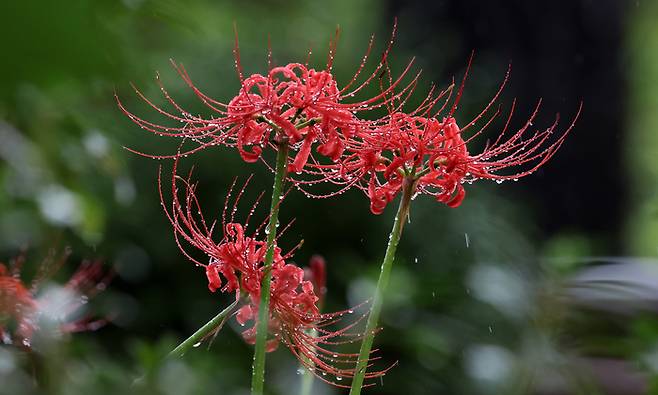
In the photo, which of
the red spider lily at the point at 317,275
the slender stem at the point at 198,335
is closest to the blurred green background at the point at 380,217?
the slender stem at the point at 198,335

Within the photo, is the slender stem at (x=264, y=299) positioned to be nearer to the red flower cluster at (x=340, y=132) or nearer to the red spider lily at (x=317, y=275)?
the red flower cluster at (x=340, y=132)

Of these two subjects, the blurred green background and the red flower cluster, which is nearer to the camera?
A: the red flower cluster

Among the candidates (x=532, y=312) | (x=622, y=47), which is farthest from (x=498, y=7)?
(x=532, y=312)

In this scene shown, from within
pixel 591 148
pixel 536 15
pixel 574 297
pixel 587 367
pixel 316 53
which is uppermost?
pixel 536 15

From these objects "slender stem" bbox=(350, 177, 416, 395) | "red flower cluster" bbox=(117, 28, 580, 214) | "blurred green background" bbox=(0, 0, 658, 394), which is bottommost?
"slender stem" bbox=(350, 177, 416, 395)

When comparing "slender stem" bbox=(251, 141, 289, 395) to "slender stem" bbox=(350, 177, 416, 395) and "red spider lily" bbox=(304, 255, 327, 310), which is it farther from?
"red spider lily" bbox=(304, 255, 327, 310)

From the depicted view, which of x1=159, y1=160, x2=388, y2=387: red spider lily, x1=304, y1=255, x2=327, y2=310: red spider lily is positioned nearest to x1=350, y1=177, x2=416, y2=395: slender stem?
x1=159, y1=160, x2=388, y2=387: red spider lily

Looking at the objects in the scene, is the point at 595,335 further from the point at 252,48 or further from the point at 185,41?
the point at 185,41

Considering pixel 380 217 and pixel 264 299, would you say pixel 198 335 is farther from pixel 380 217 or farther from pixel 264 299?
pixel 380 217
